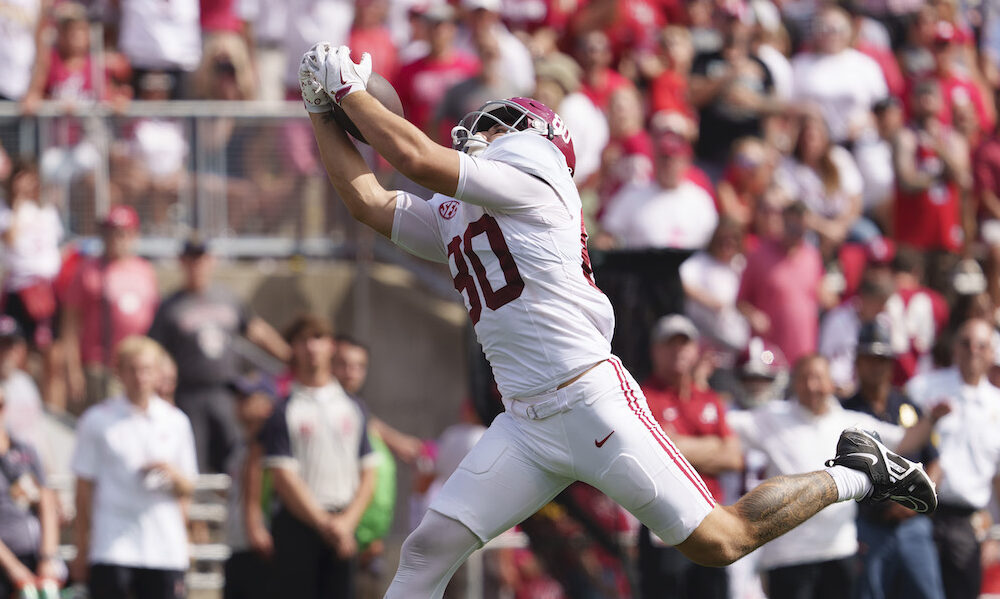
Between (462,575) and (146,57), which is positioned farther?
(146,57)

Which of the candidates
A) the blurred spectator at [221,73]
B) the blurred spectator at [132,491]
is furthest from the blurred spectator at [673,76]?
the blurred spectator at [132,491]

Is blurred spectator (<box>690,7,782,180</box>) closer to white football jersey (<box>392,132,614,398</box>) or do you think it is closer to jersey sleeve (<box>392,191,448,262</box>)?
jersey sleeve (<box>392,191,448,262</box>)

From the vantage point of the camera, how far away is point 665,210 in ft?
36.0

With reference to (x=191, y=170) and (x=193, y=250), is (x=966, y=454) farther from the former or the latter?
(x=191, y=170)

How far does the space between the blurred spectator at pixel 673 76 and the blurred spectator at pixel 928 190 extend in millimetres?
1650

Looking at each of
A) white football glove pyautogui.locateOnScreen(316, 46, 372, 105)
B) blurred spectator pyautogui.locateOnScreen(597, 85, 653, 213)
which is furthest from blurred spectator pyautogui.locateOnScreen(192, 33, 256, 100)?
white football glove pyautogui.locateOnScreen(316, 46, 372, 105)

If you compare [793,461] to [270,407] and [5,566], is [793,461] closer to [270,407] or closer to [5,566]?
[270,407]

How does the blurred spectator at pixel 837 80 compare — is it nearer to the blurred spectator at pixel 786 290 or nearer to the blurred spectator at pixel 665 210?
the blurred spectator at pixel 786 290

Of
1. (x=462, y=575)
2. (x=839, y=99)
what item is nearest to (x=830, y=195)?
(x=839, y=99)

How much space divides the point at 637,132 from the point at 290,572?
4.24 m

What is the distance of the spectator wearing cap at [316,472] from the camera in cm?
917

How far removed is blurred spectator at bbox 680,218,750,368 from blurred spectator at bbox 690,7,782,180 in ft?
5.23

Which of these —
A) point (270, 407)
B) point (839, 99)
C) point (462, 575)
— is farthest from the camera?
point (839, 99)

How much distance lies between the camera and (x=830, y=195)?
39.1ft
